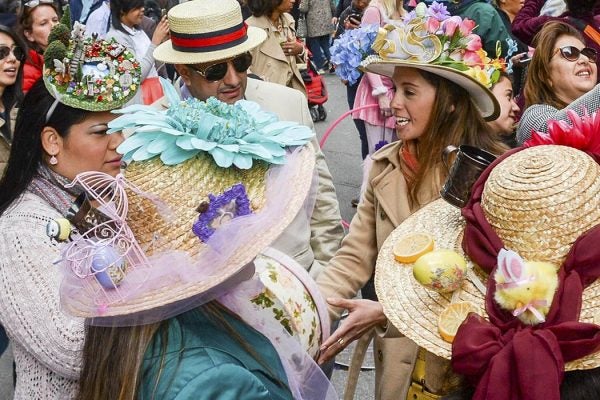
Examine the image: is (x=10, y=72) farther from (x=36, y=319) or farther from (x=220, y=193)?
(x=220, y=193)

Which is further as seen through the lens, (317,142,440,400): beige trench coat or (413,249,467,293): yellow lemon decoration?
(317,142,440,400): beige trench coat

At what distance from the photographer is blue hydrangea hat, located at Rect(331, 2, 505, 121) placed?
285 cm

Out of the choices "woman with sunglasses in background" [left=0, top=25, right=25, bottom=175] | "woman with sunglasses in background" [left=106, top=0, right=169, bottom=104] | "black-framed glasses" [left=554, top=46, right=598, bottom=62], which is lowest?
"woman with sunglasses in background" [left=106, top=0, right=169, bottom=104]

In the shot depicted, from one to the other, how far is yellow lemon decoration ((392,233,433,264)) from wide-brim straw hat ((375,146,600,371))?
0.06 metres

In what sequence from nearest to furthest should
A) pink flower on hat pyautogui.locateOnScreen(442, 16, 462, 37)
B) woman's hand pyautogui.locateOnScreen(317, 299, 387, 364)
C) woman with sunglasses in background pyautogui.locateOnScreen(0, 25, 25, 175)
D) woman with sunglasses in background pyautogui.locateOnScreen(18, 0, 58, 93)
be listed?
woman's hand pyautogui.locateOnScreen(317, 299, 387, 364)
pink flower on hat pyautogui.locateOnScreen(442, 16, 462, 37)
woman with sunglasses in background pyautogui.locateOnScreen(0, 25, 25, 175)
woman with sunglasses in background pyautogui.locateOnScreen(18, 0, 58, 93)

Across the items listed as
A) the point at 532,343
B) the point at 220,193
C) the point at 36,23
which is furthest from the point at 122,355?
the point at 36,23

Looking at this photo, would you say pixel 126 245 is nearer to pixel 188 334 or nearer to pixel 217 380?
pixel 188 334

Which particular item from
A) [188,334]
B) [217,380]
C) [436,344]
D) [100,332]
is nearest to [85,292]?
[100,332]

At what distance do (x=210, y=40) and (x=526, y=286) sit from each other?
228cm

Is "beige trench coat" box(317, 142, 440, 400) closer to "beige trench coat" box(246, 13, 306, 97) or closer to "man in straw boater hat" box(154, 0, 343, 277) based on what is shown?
"man in straw boater hat" box(154, 0, 343, 277)

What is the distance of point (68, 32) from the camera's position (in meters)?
2.99

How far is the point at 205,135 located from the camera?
5.98 feet

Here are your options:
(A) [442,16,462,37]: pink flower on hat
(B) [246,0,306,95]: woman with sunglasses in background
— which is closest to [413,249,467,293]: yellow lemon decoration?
(A) [442,16,462,37]: pink flower on hat

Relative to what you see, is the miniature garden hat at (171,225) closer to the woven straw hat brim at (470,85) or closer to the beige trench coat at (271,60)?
the woven straw hat brim at (470,85)
